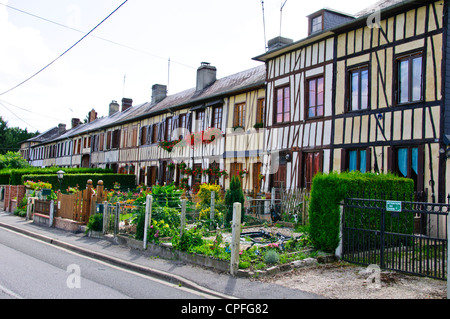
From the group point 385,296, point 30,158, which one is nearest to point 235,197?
point 385,296

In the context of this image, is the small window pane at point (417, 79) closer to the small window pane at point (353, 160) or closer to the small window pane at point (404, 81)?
the small window pane at point (404, 81)

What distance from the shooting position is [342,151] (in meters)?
12.4

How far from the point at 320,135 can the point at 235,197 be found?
3625 mm

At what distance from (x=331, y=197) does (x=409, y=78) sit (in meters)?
5.28

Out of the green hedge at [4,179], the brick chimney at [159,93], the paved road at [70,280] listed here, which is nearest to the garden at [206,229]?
the paved road at [70,280]

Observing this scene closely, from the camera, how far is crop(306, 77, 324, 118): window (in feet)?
44.3

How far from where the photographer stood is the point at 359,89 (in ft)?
39.8

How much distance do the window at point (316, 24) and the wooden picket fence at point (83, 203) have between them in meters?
8.96

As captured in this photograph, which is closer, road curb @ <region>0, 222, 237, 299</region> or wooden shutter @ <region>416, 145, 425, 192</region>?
road curb @ <region>0, 222, 237, 299</region>

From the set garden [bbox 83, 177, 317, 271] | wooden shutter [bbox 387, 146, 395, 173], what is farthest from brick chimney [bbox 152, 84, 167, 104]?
wooden shutter [bbox 387, 146, 395, 173]

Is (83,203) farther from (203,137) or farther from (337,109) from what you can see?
(337,109)

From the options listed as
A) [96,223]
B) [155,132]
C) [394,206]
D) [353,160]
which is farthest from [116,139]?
[394,206]

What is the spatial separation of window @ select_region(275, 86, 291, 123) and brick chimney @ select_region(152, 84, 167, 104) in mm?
15930

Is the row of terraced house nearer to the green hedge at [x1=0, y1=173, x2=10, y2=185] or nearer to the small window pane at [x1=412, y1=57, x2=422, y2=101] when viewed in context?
the small window pane at [x1=412, y1=57, x2=422, y2=101]
